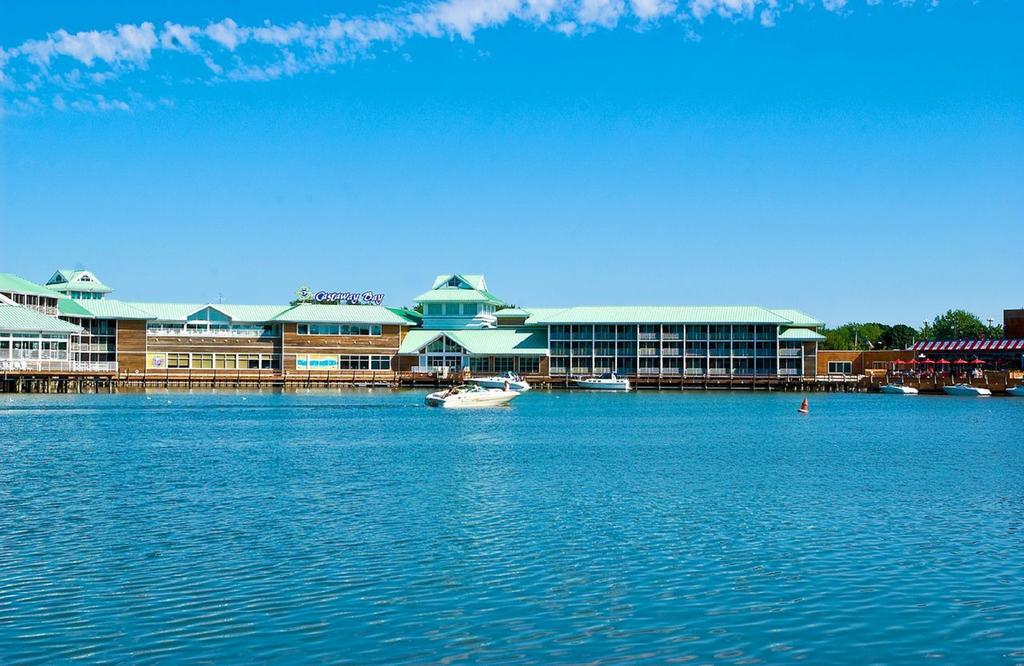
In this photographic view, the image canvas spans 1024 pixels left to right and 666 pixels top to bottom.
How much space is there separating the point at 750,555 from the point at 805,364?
97.8 m

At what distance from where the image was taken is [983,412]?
251 feet

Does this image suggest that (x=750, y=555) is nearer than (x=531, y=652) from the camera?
No

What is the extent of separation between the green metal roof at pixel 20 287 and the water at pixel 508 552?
61218 millimetres

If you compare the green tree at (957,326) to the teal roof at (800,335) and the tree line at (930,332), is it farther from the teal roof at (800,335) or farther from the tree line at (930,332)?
the teal roof at (800,335)

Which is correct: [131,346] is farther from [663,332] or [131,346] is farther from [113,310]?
[663,332]

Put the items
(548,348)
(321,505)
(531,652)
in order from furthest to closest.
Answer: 1. (548,348)
2. (321,505)
3. (531,652)

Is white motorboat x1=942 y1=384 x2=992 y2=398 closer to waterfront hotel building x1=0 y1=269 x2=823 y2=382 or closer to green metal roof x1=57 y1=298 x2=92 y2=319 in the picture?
waterfront hotel building x1=0 y1=269 x2=823 y2=382

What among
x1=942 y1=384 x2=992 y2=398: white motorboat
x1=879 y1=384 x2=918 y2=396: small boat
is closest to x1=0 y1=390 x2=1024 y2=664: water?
x1=942 y1=384 x2=992 y2=398: white motorboat

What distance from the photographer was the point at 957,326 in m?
168

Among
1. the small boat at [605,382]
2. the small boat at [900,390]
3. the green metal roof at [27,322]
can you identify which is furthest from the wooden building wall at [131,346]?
the small boat at [900,390]

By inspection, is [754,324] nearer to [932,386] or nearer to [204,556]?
[932,386]

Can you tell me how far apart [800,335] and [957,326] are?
212 feet

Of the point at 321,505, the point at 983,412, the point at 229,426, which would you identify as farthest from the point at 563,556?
the point at 983,412

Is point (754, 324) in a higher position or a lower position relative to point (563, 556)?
higher
